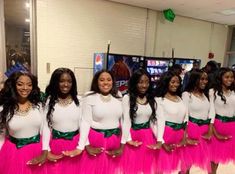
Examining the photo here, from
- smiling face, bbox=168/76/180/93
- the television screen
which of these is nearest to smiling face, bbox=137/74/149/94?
smiling face, bbox=168/76/180/93

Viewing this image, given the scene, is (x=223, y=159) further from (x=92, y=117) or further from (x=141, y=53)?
(x=141, y=53)

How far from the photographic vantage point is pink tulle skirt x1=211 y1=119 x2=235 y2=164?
2.32m

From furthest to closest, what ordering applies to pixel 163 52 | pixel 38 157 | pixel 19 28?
pixel 163 52, pixel 19 28, pixel 38 157

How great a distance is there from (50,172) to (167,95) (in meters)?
1.22

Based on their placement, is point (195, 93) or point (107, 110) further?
point (195, 93)

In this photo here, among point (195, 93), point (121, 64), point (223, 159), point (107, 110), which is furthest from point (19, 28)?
point (223, 159)

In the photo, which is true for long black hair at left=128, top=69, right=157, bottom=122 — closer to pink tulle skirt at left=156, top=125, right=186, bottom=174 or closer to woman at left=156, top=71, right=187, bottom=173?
woman at left=156, top=71, right=187, bottom=173

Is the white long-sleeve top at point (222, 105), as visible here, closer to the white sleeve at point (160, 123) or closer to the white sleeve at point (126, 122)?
the white sleeve at point (160, 123)

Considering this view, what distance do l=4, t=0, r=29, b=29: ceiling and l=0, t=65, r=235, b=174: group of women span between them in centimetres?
238

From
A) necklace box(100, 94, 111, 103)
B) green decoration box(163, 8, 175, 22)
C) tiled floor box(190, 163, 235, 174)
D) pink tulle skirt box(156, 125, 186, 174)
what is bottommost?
tiled floor box(190, 163, 235, 174)

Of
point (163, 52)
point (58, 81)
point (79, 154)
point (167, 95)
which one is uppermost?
point (163, 52)

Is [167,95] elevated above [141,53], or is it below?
below

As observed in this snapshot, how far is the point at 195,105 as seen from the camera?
2170 millimetres

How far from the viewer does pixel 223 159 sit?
92.4 inches
